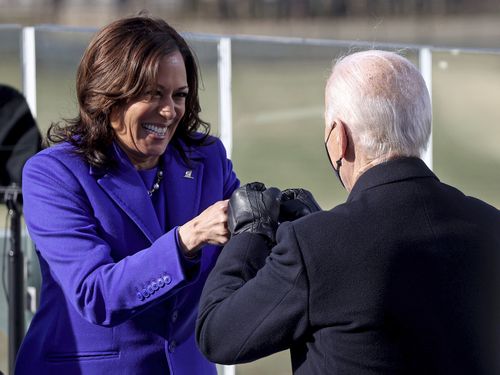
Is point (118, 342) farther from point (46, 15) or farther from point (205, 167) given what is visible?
point (46, 15)

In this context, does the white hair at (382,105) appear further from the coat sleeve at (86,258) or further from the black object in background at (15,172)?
the black object in background at (15,172)

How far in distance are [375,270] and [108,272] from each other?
75cm

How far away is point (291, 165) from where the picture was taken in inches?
217

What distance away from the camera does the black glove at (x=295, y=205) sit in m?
2.26

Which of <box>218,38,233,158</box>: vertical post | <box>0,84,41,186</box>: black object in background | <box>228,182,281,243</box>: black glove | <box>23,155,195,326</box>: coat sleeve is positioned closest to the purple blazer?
<box>23,155,195,326</box>: coat sleeve

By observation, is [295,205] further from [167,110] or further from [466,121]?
[466,121]

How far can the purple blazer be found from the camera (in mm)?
2369

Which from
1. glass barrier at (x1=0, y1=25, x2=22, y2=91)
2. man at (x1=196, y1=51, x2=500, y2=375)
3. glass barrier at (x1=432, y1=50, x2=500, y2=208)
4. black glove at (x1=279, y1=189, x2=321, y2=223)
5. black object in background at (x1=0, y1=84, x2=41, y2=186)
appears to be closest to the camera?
man at (x1=196, y1=51, x2=500, y2=375)

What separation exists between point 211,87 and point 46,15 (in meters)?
24.6

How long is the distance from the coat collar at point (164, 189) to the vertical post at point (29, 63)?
1864 mm

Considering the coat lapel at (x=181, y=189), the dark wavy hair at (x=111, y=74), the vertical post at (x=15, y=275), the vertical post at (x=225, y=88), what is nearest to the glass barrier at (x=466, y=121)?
the vertical post at (x=225, y=88)

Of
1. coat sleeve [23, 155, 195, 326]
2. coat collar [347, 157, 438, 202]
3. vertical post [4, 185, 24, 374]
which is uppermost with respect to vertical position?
coat collar [347, 157, 438, 202]

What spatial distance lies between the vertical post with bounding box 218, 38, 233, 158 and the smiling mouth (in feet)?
7.02

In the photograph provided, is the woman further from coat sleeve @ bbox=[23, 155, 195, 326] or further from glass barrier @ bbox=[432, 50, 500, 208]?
glass barrier @ bbox=[432, 50, 500, 208]
